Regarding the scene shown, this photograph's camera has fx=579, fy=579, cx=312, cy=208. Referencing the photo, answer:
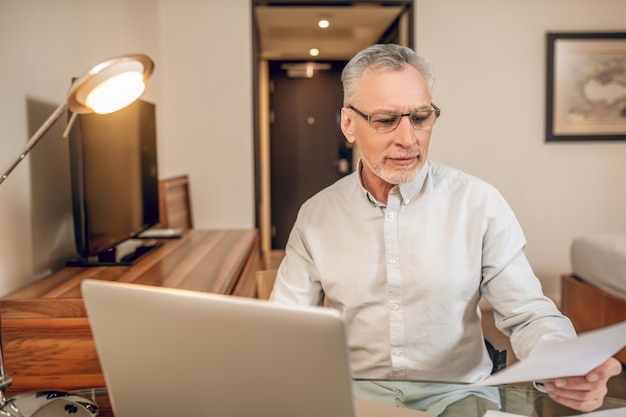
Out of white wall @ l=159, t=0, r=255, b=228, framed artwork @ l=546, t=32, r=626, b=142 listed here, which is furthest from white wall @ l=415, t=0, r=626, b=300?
white wall @ l=159, t=0, r=255, b=228

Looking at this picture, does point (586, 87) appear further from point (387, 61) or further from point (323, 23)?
point (387, 61)

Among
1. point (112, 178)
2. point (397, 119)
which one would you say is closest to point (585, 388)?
point (397, 119)

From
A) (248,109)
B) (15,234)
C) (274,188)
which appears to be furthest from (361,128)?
(274,188)

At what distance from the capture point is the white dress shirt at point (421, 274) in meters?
1.27

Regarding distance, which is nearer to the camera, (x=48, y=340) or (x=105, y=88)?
(x=105, y=88)

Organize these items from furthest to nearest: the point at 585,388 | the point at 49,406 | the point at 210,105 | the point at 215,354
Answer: the point at 210,105
the point at 49,406
the point at 585,388
the point at 215,354

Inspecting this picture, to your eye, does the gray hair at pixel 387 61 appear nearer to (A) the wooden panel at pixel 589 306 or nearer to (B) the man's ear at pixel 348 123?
(B) the man's ear at pixel 348 123

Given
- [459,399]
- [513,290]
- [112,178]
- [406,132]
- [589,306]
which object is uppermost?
[406,132]

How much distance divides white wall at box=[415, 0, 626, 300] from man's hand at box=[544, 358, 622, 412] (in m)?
2.89

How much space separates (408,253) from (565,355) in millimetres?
593

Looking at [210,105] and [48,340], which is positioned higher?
[210,105]

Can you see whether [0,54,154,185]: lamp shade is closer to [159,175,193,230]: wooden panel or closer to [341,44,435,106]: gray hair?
[341,44,435,106]: gray hair

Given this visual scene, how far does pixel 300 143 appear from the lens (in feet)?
20.4

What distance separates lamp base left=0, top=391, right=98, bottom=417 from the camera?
923 mm
